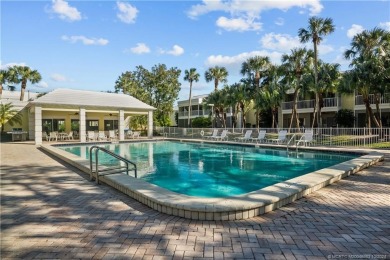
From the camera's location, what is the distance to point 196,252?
10.6ft

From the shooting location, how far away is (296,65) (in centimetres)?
2434

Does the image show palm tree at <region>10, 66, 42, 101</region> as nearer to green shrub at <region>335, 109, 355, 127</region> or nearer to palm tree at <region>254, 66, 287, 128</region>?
palm tree at <region>254, 66, 287, 128</region>

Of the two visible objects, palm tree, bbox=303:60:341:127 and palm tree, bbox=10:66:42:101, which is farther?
palm tree, bbox=10:66:42:101

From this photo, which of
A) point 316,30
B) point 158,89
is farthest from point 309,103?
point 158,89

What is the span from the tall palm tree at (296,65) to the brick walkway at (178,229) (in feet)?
64.6

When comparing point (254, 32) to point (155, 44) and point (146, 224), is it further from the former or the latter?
point (146, 224)

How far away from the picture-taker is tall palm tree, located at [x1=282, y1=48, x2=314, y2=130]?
24016mm

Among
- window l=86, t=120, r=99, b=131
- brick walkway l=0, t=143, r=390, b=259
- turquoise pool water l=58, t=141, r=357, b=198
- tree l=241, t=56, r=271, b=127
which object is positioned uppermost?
tree l=241, t=56, r=271, b=127

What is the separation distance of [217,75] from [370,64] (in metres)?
19.0

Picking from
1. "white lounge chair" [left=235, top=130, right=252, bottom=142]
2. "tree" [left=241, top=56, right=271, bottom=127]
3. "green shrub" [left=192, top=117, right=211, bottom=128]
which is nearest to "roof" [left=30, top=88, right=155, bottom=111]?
"white lounge chair" [left=235, top=130, right=252, bottom=142]

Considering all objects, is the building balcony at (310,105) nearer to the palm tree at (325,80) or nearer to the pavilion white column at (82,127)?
the palm tree at (325,80)

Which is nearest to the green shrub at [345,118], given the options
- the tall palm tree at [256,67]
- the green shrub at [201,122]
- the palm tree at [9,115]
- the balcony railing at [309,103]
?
the balcony railing at [309,103]

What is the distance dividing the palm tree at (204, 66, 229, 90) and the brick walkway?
29347 mm

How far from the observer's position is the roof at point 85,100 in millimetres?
21156
